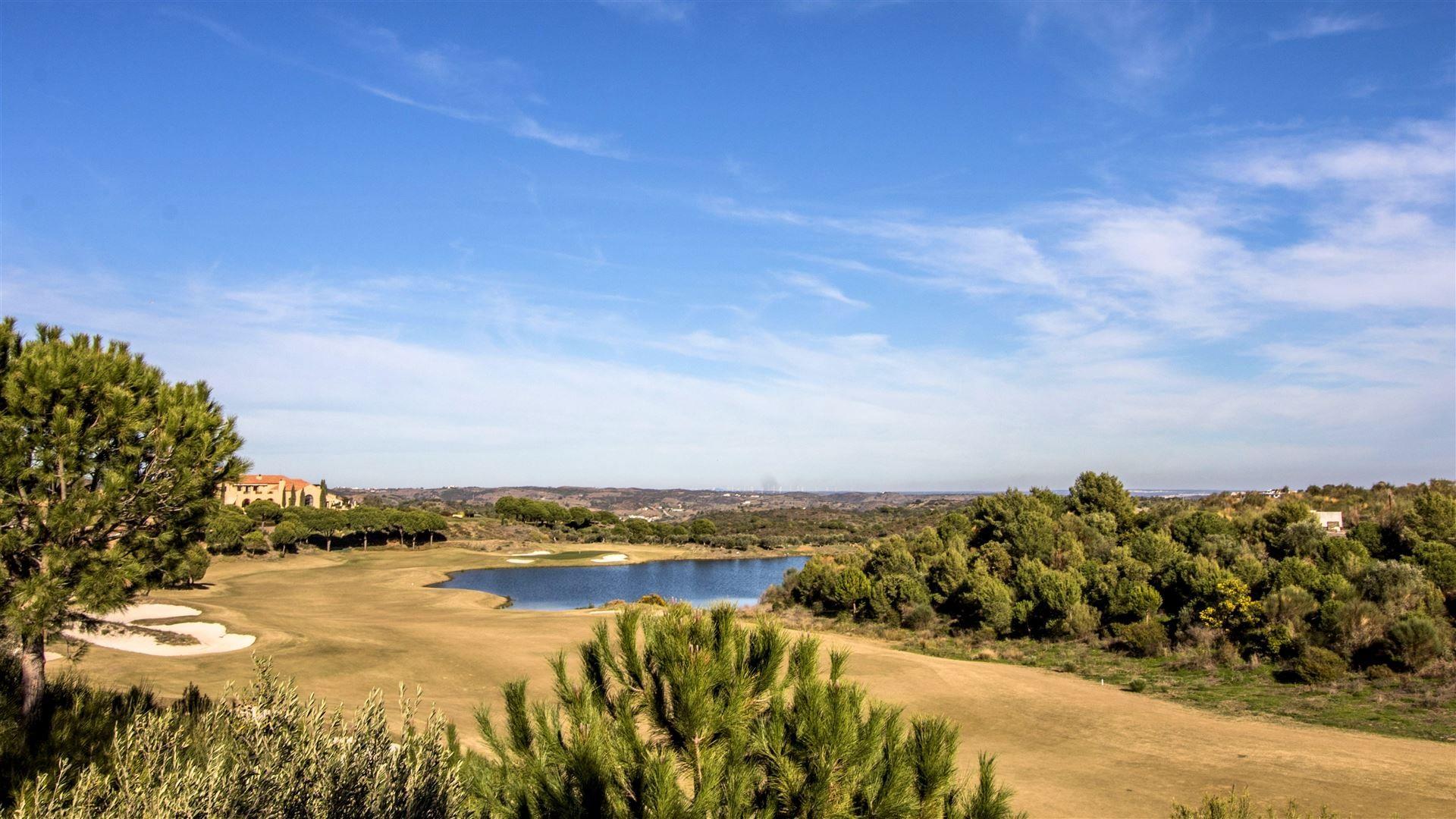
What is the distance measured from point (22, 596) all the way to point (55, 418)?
1981mm

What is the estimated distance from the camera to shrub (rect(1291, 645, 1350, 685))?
728 inches

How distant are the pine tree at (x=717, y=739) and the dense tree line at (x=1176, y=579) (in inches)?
709

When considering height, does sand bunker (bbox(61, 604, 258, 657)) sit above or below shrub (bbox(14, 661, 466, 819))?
below

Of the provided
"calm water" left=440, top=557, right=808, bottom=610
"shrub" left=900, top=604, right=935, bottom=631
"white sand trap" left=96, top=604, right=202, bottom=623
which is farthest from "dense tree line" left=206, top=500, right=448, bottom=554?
"shrub" left=900, top=604, right=935, bottom=631

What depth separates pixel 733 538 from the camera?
83125 mm

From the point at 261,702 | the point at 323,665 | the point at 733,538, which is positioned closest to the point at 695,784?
the point at 261,702

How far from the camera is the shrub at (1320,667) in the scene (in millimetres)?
18500

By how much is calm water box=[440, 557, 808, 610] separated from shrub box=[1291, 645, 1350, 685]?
24.7 m

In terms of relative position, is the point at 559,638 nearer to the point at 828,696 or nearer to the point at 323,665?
the point at 323,665

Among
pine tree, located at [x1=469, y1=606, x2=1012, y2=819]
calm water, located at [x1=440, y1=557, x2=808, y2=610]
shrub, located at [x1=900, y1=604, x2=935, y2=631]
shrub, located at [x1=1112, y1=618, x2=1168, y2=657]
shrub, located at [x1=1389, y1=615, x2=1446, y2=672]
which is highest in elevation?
pine tree, located at [x1=469, y1=606, x2=1012, y2=819]

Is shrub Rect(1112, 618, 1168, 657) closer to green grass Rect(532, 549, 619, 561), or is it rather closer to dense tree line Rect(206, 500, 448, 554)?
green grass Rect(532, 549, 619, 561)

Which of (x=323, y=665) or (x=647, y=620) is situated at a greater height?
(x=647, y=620)

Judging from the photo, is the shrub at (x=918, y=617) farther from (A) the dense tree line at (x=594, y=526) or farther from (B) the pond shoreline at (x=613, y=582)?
(A) the dense tree line at (x=594, y=526)

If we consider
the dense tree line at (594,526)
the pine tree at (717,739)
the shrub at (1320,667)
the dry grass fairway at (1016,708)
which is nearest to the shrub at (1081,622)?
the dry grass fairway at (1016,708)
